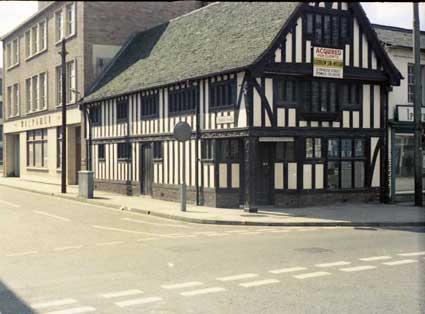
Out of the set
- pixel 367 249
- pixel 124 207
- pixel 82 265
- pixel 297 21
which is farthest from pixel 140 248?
Result: pixel 297 21

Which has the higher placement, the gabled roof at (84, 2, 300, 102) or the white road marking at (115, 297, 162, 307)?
the gabled roof at (84, 2, 300, 102)

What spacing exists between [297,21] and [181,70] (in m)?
5.17

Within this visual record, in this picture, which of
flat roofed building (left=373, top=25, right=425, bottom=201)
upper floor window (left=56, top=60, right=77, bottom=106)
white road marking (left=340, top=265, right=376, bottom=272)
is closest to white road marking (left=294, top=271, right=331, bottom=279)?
white road marking (left=340, top=265, right=376, bottom=272)

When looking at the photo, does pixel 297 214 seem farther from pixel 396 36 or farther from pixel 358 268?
pixel 396 36

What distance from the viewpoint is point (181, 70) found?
22328mm

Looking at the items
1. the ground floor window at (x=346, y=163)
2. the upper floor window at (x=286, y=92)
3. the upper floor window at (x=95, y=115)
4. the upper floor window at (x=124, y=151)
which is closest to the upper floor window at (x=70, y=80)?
the upper floor window at (x=95, y=115)

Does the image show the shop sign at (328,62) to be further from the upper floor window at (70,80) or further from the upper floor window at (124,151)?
the upper floor window at (70,80)

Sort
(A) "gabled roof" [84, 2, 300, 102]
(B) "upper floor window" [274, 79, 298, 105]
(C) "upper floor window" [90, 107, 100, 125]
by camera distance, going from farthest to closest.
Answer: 1. (C) "upper floor window" [90, 107, 100, 125]
2. (A) "gabled roof" [84, 2, 300, 102]
3. (B) "upper floor window" [274, 79, 298, 105]

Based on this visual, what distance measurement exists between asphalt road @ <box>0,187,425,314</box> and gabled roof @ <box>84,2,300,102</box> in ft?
22.8

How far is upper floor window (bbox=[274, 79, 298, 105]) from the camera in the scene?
19484 millimetres

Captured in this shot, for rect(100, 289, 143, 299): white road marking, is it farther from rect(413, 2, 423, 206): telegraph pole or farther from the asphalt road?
rect(413, 2, 423, 206): telegraph pole

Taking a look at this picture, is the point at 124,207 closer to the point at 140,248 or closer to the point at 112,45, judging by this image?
the point at 140,248

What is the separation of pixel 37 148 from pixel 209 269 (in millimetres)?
32409

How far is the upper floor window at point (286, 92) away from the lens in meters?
19.5
